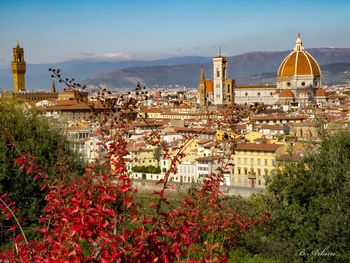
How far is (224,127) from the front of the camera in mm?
3898

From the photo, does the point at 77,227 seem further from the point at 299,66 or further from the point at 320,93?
the point at 299,66

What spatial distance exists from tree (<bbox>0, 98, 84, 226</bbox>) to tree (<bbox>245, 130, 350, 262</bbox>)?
3681mm

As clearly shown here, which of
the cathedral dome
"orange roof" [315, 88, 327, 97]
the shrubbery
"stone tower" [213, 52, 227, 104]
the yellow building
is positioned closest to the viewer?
the yellow building

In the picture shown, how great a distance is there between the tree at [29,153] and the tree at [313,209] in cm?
368

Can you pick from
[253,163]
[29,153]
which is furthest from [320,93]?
[29,153]

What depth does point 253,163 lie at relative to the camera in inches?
1093

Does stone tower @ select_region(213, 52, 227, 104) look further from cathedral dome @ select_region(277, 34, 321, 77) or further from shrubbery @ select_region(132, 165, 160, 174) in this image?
shrubbery @ select_region(132, 165, 160, 174)

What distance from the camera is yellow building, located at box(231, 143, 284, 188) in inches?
1070

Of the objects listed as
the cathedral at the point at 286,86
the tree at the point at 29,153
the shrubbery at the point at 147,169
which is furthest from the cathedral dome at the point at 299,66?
the tree at the point at 29,153

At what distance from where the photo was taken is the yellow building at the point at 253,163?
2719cm

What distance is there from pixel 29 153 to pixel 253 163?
20.5m

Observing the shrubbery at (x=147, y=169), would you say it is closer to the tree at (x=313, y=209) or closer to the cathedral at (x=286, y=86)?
the tree at (x=313, y=209)

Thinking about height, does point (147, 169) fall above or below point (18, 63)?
below

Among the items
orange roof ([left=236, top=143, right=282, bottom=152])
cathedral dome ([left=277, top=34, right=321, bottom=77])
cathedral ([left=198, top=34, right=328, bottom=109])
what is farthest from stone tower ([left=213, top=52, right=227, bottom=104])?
orange roof ([left=236, top=143, right=282, bottom=152])
